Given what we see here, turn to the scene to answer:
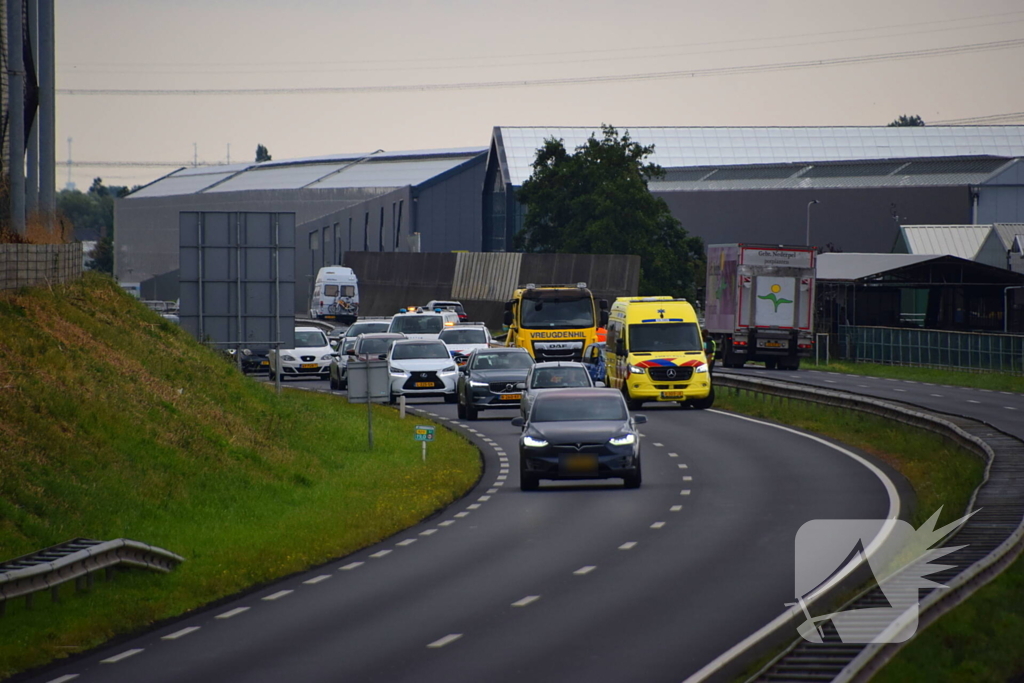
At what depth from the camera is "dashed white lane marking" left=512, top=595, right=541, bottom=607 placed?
13656 mm

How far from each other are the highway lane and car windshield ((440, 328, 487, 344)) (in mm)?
9452

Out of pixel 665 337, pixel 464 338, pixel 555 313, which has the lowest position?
pixel 464 338

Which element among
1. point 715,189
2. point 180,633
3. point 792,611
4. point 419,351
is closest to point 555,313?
point 419,351

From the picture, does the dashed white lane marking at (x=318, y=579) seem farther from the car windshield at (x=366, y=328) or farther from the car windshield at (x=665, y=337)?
the car windshield at (x=366, y=328)

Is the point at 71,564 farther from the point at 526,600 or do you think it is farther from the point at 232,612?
the point at 526,600

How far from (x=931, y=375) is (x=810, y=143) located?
3288 inches

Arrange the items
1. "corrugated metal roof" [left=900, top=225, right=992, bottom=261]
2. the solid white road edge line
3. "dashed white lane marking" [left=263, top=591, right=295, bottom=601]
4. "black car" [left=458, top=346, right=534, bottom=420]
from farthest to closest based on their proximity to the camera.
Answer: "corrugated metal roof" [left=900, top=225, right=992, bottom=261] → "black car" [left=458, top=346, right=534, bottom=420] → "dashed white lane marking" [left=263, top=591, right=295, bottom=601] → the solid white road edge line

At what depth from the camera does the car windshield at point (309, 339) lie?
52031mm

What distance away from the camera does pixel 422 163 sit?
438 feet

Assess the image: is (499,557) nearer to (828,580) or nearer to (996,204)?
(828,580)

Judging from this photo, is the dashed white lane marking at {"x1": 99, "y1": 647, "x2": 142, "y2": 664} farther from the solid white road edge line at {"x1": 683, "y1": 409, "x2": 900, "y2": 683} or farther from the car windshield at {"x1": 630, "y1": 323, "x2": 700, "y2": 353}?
the car windshield at {"x1": 630, "y1": 323, "x2": 700, "y2": 353}

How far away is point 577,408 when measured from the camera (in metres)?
24.1

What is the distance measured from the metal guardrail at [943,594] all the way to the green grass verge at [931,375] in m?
24.8

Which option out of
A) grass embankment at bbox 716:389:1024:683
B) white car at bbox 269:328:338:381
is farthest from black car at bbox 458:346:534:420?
white car at bbox 269:328:338:381
